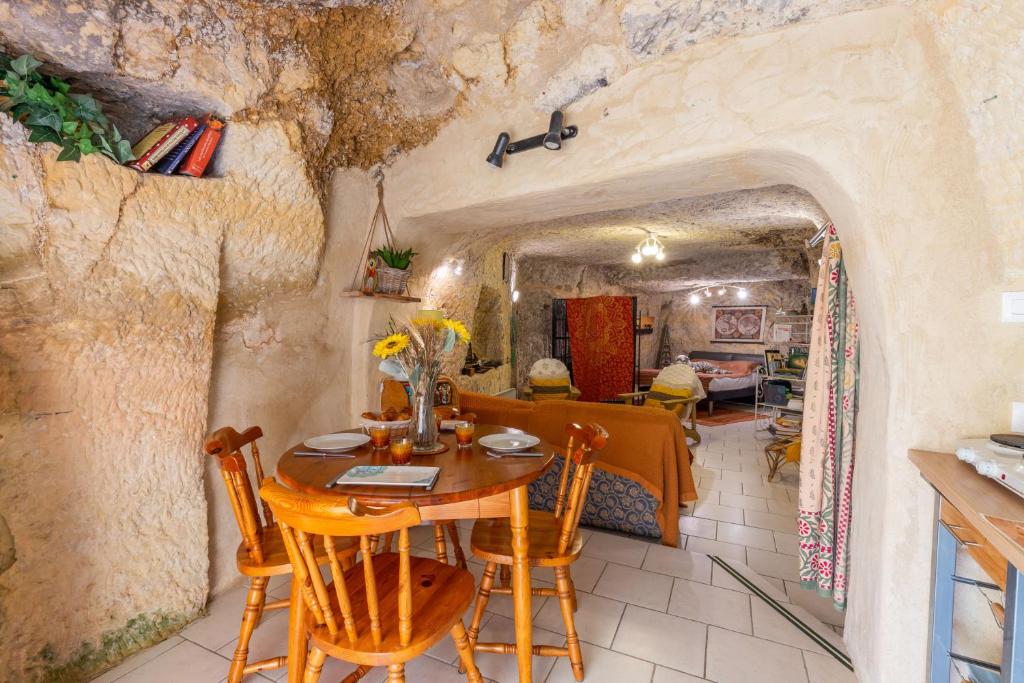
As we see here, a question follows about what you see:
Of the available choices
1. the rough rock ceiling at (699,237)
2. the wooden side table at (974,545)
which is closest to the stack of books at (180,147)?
the rough rock ceiling at (699,237)

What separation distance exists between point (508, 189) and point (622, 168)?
0.63 meters

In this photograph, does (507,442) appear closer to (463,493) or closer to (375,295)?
(463,493)

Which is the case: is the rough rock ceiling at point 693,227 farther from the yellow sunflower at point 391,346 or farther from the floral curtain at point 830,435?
the yellow sunflower at point 391,346

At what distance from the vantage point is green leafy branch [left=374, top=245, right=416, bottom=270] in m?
2.92

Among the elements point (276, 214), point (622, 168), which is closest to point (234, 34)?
point (276, 214)

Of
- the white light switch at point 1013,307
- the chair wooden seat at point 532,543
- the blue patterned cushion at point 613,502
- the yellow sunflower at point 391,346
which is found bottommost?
the blue patterned cushion at point 613,502

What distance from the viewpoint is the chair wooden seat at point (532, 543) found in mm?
1676

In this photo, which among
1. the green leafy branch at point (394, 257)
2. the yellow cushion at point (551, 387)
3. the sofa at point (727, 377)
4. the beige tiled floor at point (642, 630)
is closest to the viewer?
the beige tiled floor at point (642, 630)

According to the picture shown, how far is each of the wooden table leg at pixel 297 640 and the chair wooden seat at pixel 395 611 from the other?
5 cm

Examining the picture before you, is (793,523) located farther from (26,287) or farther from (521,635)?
(26,287)

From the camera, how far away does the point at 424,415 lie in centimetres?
197

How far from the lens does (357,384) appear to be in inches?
119

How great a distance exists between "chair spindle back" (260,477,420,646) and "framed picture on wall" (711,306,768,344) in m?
10.1

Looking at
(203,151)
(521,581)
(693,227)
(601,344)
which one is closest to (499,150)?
(203,151)
